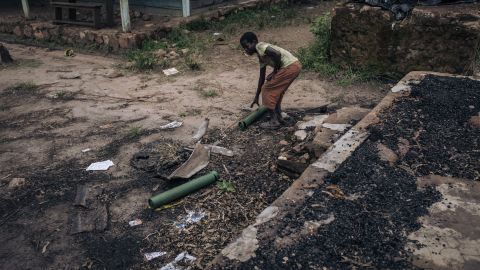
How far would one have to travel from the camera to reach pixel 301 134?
4.46 m

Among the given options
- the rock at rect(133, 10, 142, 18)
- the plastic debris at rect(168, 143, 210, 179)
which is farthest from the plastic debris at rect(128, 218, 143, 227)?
the rock at rect(133, 10, 142, 18)

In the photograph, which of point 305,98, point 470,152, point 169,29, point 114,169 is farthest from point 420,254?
point 169,29

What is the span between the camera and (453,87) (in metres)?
4.19

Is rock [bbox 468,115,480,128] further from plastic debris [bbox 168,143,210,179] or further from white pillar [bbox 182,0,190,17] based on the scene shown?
white pillar [bbox 182,0,190,17]

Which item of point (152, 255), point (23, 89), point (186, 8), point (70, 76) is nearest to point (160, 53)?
point (70, 76)

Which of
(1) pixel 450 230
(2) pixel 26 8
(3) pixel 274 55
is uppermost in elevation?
(2) pixel 26 8

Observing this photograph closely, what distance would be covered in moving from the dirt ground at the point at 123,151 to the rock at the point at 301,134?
275 mm

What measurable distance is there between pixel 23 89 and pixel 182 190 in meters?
4.74

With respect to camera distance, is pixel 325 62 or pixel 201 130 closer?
pixel 201 130

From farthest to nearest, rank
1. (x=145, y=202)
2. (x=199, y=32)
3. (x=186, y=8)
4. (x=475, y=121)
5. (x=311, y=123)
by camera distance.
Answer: (x=186, y=8)
(x=199, y=32)
(x=311, y=123)
(x=145, y=202)
(x=475, y=121)

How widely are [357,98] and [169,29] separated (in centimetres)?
510

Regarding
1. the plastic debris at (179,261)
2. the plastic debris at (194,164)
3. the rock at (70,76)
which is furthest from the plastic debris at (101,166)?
the rock at (70,76)

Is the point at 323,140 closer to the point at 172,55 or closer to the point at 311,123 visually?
the point at 311,123

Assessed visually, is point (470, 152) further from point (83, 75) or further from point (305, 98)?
point (83, 75)
